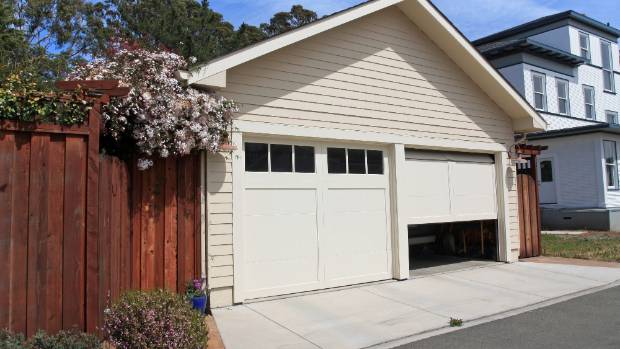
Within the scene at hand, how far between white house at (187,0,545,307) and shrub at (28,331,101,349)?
2.63 m

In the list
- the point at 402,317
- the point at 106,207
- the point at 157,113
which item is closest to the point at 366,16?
the point at 157,113

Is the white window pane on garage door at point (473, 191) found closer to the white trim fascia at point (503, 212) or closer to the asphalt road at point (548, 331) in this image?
the white trim fascia at point (503, 212)

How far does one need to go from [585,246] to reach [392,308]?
9.60 meters

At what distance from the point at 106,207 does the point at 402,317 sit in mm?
4073

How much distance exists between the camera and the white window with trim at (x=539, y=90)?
22891 mm

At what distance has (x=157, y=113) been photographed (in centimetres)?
612

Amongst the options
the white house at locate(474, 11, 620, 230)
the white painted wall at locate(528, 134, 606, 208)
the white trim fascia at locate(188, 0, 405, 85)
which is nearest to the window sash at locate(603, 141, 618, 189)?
the white house at locate(474, 11, 620, 230)

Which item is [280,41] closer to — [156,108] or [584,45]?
[156,108]

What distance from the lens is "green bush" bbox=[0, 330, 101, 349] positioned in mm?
4218

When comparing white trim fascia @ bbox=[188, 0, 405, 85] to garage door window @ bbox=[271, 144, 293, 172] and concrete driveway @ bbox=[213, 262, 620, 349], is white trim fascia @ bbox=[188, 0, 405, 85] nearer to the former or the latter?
garage door window @ bbox=[271, 144, 293, 172]

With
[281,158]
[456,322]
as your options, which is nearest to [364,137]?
[281,158]

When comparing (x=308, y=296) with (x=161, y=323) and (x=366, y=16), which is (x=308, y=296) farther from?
(x=366, y=16)

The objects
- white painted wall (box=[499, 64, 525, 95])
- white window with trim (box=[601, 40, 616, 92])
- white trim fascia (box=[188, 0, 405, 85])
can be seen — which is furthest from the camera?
white window with trim (box=[601, 40, 616, 92])

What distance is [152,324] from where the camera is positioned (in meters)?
4.54
